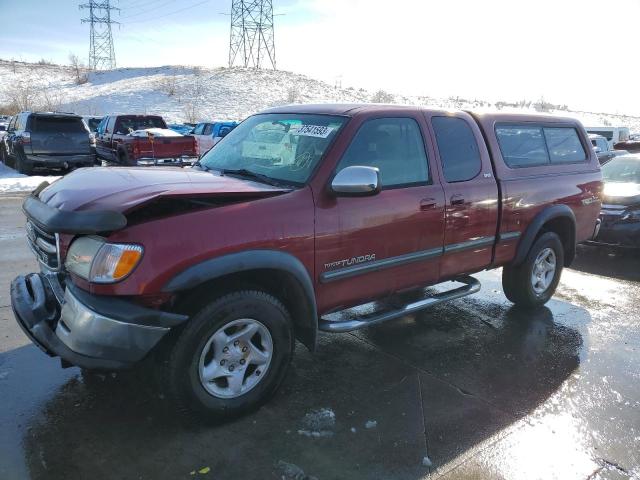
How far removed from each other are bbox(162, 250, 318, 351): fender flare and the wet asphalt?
0.54 m

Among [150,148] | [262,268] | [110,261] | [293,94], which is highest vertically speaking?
[293,94]

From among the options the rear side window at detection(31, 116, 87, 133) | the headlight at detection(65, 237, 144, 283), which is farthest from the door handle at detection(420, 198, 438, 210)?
the rear side window at detection(31, 116, 87, 133)

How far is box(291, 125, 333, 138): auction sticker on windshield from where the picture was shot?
12.1 feet

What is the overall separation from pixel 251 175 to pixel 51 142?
493 inches

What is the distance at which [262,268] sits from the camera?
308cm

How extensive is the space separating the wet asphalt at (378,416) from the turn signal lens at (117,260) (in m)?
0.76

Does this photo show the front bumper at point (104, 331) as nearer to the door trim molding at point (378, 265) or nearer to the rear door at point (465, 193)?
the door trim molding at point (378, 265)

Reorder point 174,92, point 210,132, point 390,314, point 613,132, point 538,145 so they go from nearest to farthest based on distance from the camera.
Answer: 1. point 390,314
2. point 538,145
3. point 210,132
4. point 613,132
5. point 174,92

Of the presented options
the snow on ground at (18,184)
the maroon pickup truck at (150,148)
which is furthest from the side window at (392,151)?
the maroon pickup truck at (150,148)

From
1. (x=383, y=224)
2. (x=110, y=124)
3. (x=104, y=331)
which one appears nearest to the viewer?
(x=104, y=331)

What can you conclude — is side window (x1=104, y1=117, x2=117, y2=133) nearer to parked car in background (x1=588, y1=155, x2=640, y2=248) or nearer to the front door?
parked car in background (x1=588, y1=155, x2=640, y2=248)

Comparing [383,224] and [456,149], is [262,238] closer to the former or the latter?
[383,224]

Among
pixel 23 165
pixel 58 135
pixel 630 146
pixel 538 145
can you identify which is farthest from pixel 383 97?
pixel 538 145

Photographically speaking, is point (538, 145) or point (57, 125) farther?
point (57, 125)
